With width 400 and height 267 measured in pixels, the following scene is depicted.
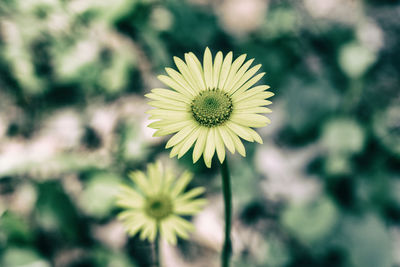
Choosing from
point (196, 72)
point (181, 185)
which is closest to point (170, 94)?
point (196, 72)

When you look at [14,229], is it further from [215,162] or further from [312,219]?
[312,219]

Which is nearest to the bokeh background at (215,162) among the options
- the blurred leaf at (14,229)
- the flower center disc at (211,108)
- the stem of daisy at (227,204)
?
the blurred leaf at (14,229)

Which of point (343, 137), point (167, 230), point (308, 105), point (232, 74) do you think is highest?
point (308, 105)

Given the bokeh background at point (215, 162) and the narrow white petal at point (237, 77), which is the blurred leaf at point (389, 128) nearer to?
the bokeh background at point (215, 162)

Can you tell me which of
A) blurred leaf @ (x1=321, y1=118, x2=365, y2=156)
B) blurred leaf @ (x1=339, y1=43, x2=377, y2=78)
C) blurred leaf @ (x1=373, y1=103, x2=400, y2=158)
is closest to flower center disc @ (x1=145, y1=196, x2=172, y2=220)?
blurred leaf @ (x1=321, y1=118, x2=365, y2=156)

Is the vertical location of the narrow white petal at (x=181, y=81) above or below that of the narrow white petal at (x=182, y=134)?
above

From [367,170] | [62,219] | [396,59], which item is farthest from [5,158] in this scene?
[396,59]
